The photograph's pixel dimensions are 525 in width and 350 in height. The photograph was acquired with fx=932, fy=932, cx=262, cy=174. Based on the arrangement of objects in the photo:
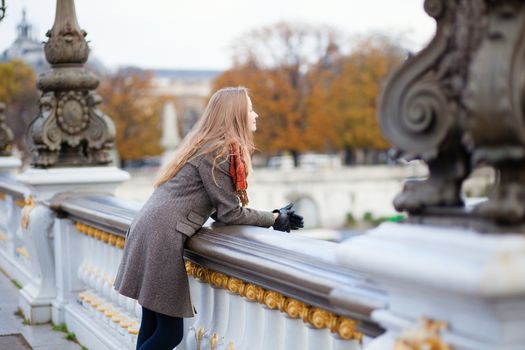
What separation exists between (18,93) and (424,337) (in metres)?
55.6

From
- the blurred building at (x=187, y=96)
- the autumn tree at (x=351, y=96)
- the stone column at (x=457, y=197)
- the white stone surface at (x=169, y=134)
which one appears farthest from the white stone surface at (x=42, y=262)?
the blurred building at (x=187, y=96)

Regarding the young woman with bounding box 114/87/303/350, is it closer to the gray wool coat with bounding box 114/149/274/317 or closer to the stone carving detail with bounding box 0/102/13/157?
the gray wool coat with bounding box 114/149/274/317

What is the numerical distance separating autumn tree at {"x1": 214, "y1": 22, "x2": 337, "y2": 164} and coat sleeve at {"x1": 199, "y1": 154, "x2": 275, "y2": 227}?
59924 millimetres

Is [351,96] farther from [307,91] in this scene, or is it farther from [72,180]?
[72,180]

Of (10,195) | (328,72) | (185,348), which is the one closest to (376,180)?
(328,72)

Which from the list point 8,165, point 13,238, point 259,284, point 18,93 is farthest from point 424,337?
point 18,93

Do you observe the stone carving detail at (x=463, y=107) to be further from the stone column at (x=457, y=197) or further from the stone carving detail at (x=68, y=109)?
the stone carving detail at (x=68, y=109)

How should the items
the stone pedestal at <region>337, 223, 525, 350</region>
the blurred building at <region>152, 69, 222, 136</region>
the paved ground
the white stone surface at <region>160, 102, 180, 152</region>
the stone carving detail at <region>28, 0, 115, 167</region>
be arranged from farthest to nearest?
the blurred building at <region>152, 69, 222, 136</region> → the white stone surface at <region>160, 102, 180, 152</region> → the stone carving detail at <region>28, 0, 115, 167</region> → the paved ground → the stone pedestal at <region>337, 223, 525, 350</region>

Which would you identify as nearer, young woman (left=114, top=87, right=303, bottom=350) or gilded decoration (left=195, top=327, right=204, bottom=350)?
young woman (left=114, top=87, right=303, bottom=350)

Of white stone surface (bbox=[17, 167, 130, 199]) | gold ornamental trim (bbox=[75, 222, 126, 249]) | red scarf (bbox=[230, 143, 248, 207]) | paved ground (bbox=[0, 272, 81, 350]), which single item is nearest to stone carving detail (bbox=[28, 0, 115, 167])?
white stone surface (bbox=[17, 167, 130, 199])

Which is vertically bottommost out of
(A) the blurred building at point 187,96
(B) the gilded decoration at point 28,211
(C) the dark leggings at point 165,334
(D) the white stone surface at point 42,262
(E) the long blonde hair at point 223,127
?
(A) the blurred building at point 187,96

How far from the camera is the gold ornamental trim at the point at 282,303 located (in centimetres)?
310

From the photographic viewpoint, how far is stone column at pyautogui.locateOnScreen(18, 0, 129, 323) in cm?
742

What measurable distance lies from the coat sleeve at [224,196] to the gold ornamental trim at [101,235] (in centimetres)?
142
